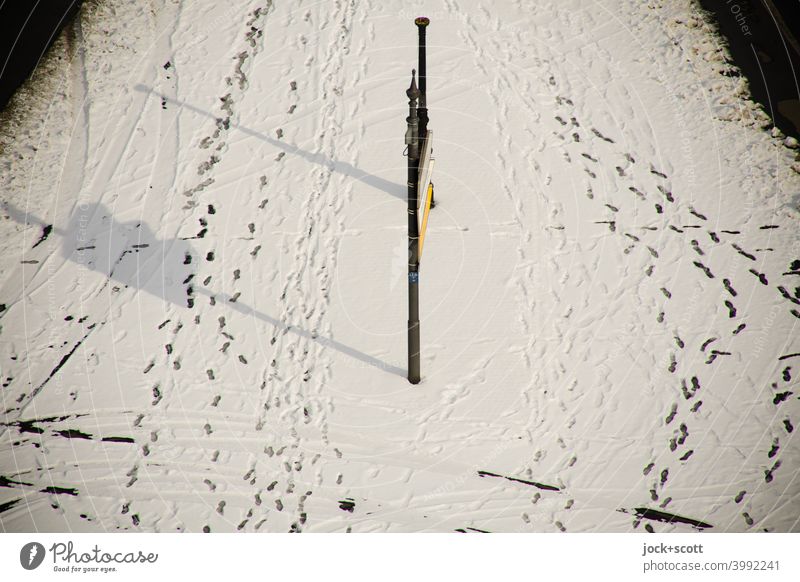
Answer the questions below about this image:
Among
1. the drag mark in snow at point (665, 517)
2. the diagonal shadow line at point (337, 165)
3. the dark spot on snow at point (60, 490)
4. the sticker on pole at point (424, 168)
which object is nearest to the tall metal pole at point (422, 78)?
the sticker on pole at point (424, 168)

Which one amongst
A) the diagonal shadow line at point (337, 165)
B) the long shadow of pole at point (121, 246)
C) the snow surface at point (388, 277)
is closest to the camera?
the snow surface at point (388, 277)

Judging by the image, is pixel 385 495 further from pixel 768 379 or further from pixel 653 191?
pixel 653 191

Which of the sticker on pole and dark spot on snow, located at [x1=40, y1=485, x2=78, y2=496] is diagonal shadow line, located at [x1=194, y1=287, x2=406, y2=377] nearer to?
the sticker on pole

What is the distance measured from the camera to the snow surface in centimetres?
825

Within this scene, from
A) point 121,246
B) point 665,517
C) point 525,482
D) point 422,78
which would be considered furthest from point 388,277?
point 665,517

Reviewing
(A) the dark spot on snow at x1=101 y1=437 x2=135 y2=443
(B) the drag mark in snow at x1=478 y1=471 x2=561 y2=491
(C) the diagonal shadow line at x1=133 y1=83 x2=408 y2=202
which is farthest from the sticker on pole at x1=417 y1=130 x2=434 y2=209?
(A) the dark spot on snow at x1=101 y1=437 x2=135 y2=443

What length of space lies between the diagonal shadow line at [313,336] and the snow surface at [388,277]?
1.5 inches

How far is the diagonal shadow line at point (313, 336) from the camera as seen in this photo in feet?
30.6

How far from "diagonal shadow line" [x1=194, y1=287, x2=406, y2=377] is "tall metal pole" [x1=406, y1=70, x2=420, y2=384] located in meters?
0.43

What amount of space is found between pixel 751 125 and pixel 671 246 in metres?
2.80

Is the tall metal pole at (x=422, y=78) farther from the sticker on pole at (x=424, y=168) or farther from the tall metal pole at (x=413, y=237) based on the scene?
the tall metal pole at (x=413, y=237)
